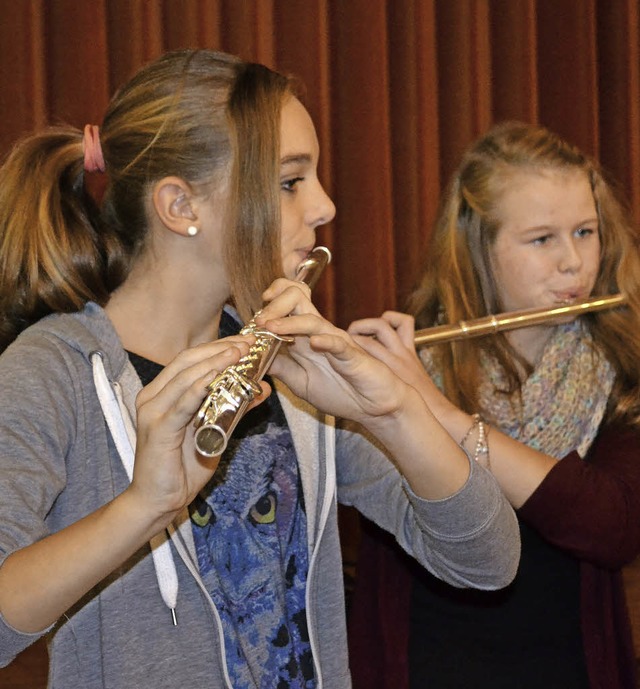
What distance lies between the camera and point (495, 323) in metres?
1.47

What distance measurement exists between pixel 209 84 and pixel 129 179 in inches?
A: 5.7

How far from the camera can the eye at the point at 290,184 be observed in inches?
45.4

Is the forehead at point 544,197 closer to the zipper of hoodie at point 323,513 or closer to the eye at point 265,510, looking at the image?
the zipper of hoodie at point 323,513

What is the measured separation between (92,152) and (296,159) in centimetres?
24

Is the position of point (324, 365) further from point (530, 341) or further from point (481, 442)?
point (530, 341)

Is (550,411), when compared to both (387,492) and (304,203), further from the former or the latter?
(304,203)

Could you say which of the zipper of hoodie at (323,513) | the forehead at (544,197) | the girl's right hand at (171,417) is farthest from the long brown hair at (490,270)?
the girl's right hand at (171,417)

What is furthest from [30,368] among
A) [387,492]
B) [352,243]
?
[352,243]

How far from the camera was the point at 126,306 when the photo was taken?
116 cm

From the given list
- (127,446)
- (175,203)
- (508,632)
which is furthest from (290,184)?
(508,632)

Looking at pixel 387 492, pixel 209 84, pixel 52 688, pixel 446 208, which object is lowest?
pixel 52 688

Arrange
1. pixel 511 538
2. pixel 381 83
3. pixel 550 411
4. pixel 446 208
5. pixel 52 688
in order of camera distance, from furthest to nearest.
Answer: pixel 381 83, pixel 446 208, pixel 550 411, pixel 511 538, pixel 52 688

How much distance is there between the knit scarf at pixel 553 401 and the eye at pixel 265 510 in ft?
1.64

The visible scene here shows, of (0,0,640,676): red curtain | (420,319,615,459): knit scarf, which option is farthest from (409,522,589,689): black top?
(0,0,640,676): red curtain
